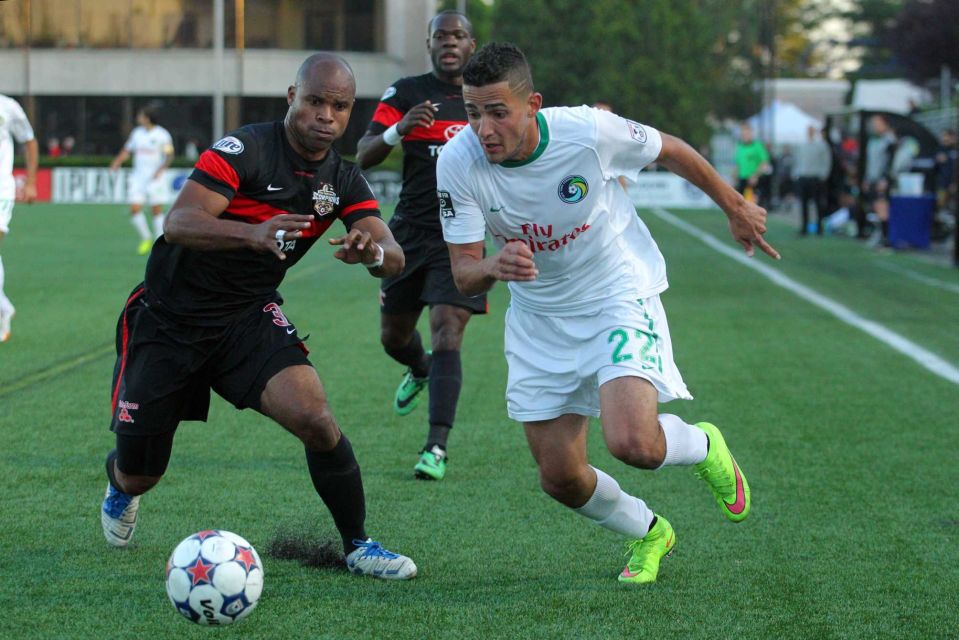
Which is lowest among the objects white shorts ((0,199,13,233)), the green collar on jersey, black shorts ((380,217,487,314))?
white shorts ((0,199,13,233))

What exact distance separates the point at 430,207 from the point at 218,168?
3.02 meters

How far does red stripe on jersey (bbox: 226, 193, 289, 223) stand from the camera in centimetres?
513

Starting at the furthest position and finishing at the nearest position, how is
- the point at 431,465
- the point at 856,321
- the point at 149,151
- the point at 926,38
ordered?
the point at 926,38 < the point at 149,151 < the point at 856,321 < the point at 431,465

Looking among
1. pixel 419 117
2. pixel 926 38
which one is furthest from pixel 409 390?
pixel 926 38

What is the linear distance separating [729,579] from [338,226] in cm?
2566

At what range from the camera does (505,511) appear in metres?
6.38

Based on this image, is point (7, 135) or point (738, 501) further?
point (7, 135)

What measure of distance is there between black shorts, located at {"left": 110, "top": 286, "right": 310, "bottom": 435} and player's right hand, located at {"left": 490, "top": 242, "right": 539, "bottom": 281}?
1015 mm

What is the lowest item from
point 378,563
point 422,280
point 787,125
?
point 787,125

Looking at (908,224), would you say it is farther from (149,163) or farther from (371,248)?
(371,248)

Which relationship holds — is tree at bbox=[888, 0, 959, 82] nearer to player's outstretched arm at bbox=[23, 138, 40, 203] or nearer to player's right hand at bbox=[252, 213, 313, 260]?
player's outstretched arm at bbox=[23, 138, 40, 203]

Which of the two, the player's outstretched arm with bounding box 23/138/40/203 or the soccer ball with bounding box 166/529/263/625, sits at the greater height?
the player's outstretched arm with bounding box 23/138/40/203

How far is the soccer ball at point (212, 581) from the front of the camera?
4410 millimetres

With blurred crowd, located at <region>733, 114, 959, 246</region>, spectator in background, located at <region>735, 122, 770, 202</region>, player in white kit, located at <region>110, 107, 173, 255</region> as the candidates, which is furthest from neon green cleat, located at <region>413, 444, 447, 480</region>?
spectator in background, located at <region>735, 122, 770, 202</region>
